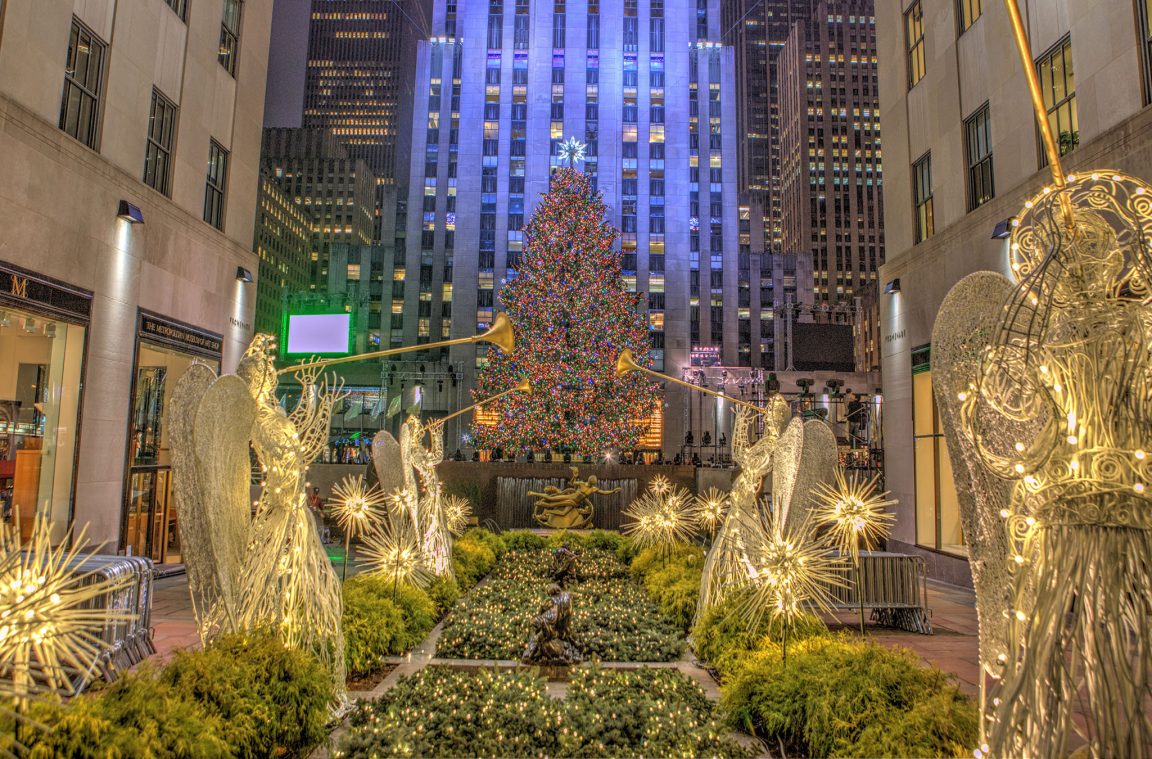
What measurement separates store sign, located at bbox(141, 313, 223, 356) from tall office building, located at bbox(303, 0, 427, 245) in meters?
146

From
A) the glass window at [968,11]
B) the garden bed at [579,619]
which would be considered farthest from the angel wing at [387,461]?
the glass window at [968,11]

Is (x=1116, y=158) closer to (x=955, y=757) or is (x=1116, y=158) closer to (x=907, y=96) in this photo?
(x=907, y=96)

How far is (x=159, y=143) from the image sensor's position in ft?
46.2

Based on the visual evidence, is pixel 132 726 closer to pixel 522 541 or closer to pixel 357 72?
pixel 522 541

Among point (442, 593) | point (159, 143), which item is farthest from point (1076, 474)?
point (159, 143)

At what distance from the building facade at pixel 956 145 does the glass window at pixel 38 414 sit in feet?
52.1

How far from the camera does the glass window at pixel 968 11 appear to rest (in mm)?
14109

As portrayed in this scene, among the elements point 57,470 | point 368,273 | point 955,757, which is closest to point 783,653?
point 955,757

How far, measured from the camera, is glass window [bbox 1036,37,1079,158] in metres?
11.2

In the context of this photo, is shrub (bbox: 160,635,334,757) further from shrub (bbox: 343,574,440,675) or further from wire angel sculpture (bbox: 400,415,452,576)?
wire angel sculpture (bbox: 400,415,452,576)

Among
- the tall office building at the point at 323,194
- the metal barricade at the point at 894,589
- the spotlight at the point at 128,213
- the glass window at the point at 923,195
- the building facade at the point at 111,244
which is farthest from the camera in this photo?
the tall office building at the point at 323,194

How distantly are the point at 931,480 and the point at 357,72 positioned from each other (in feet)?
557

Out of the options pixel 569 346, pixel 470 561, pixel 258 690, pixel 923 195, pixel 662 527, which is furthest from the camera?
pixel 569 346

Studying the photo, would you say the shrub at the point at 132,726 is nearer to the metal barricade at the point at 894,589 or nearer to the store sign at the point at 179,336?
the metal barricade at the point at 894,589
